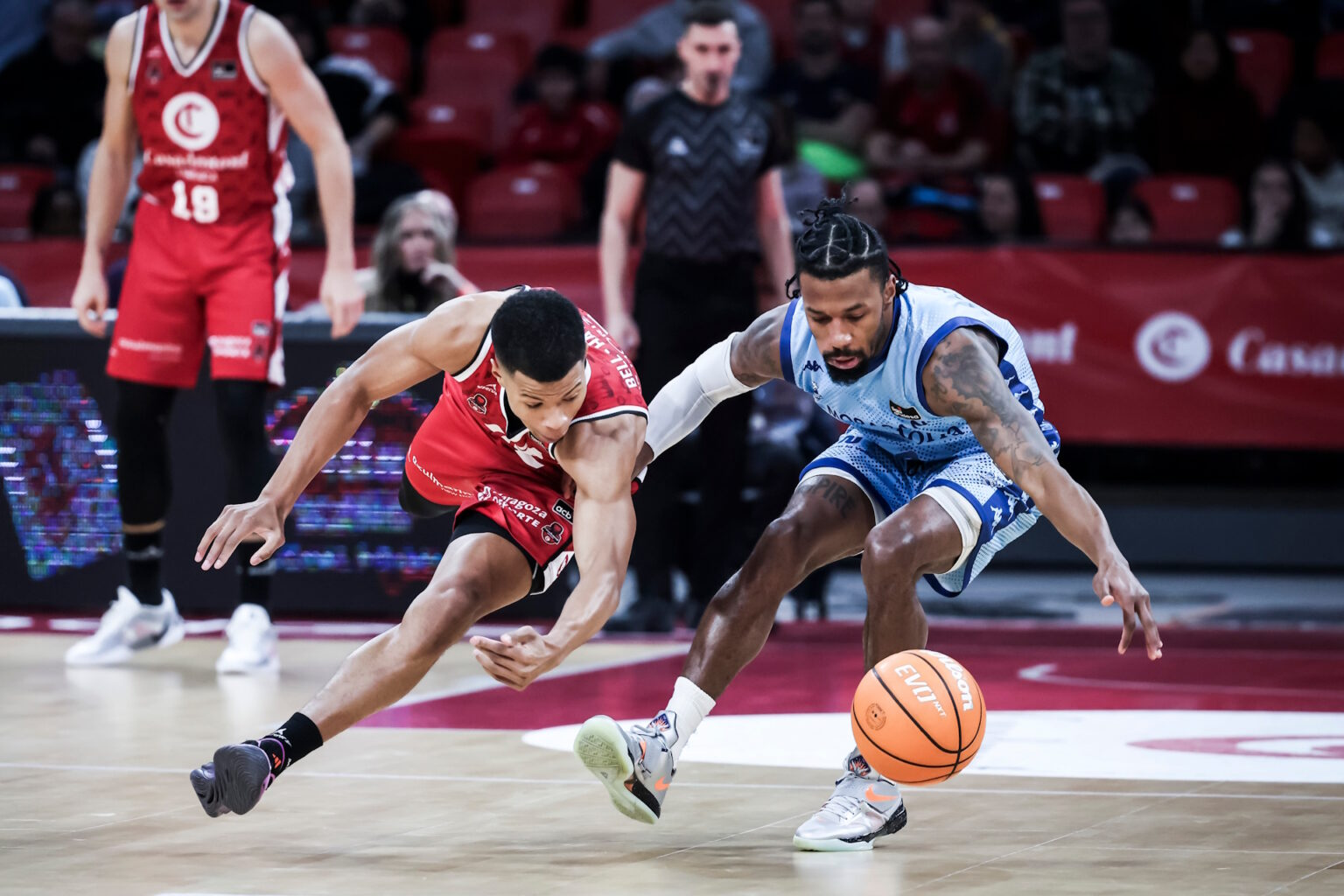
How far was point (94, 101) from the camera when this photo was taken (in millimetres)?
12844

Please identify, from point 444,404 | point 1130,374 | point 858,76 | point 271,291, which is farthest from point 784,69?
point 444,404

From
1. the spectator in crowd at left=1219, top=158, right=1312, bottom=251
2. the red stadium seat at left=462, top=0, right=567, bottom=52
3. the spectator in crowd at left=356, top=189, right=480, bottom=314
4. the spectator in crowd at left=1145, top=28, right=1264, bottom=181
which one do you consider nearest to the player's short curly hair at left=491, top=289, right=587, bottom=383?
the spectator in crowd at left=356, top=189, right=480, bottom=314

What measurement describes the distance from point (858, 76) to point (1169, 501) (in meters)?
3.29

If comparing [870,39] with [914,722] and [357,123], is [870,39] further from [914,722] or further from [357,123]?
[914,722]

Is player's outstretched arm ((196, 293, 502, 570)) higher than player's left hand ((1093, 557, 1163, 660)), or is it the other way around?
player's outstretched arm ((196, 293, 502, 570))

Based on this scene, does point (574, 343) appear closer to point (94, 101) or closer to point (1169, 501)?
point (1169, 501)

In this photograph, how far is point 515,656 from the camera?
12.9ft

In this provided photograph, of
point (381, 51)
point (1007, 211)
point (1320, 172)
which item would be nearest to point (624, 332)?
point (1007, 211)

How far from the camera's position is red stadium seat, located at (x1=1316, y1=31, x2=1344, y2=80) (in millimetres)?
11484

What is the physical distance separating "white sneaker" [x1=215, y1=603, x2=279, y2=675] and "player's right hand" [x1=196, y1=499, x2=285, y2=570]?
2.73m

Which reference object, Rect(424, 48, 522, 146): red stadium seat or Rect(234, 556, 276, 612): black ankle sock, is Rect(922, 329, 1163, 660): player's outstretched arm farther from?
Rect(424, 48, 522, 146): red stadium seat

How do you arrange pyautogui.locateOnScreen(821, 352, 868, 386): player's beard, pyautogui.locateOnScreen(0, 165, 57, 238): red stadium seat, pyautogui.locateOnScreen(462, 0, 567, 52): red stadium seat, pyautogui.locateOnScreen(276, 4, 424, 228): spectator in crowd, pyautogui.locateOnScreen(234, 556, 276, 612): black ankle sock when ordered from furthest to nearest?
pyautogui.locateOnScreen(462, 0, 567, 52): red stadium seat → pyautogui.locateOnScreen(0, 165, 57, 238): red stadium seat → pyautogui.locateOnScreen(276, 4, 424, 228): spectator in crowd → pyautogui.locateOnScreen(234, 556, 276, 612): black ankle sock → pyautogui.locateOnScreen(821, 352, 868, 386): player's beard

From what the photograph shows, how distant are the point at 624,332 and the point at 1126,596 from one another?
4405mm

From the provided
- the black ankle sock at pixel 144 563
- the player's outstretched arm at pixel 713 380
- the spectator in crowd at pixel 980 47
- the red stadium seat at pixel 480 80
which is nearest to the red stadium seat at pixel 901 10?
the spectator in crowd at pixel 980 47
